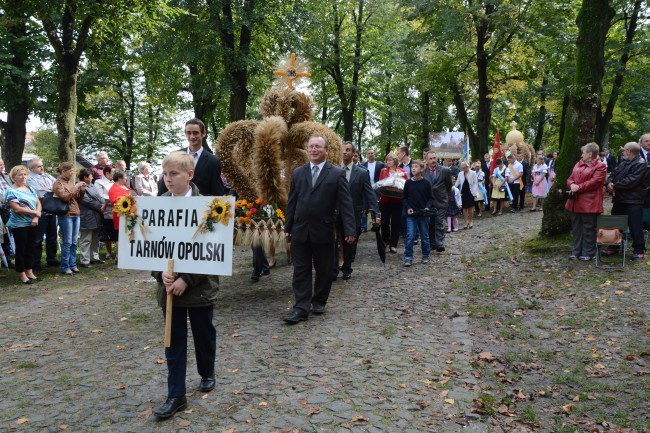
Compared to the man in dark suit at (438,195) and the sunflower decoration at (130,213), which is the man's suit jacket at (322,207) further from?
the man in dark suit at (438,195)

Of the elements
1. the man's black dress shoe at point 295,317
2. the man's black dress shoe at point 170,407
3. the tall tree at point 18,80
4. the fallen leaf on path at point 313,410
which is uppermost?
the tall tree at point 18,80

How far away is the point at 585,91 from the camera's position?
11031 millimetres

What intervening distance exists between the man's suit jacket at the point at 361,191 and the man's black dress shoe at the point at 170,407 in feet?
21.1

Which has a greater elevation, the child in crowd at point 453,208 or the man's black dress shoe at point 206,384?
the child in crowd at point 453,208

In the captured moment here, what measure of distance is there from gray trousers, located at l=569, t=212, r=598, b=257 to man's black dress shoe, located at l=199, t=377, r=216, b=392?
791 centimetres

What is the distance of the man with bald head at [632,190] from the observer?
1005 cm

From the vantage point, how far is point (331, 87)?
112 feet

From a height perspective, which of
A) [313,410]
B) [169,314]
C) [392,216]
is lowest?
[313,410]

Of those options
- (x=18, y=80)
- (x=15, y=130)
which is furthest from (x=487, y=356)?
(x=15, y=130)

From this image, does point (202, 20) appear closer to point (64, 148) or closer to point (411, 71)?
point (64, 148)

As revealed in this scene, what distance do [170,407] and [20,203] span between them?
7.28 meters

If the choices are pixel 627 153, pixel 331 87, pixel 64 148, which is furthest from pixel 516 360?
pixel 331 87

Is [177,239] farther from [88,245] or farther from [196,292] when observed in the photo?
[88,245]

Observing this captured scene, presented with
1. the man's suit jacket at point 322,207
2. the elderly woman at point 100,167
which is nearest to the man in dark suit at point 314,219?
the man's suit jacket at point 322,207
